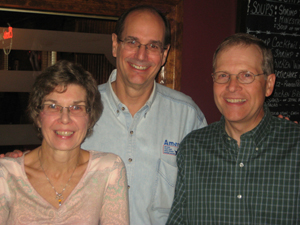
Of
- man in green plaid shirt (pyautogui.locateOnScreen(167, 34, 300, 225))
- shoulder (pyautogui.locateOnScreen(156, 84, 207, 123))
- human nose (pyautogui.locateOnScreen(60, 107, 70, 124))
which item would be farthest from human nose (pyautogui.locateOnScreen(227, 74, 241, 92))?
human nose (pyautogui.locateOnScreen(60, 107, 70, 124))

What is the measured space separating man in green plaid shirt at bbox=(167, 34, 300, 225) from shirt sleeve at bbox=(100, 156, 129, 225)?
0.35 metres

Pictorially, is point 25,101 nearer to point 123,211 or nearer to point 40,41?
point 40,41

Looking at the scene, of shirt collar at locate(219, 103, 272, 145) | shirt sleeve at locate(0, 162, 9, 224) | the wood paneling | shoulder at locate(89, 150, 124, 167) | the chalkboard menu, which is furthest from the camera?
the chalkboard menu

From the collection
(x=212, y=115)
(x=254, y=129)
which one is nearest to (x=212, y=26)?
(x=212, y=115)

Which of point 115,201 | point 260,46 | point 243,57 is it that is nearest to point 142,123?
point 115,201

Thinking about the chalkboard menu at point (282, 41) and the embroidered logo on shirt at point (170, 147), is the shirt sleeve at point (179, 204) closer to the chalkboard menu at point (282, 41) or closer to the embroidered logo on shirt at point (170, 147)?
the embroidered logo on shirt at point (170, 147)

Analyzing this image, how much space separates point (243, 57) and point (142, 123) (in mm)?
833

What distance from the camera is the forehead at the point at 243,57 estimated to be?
1779 millimetres

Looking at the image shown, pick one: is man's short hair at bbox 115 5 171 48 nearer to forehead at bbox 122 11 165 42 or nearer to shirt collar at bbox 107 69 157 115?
forehead at bbox 122 11 165 42

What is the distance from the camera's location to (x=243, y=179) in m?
1.77

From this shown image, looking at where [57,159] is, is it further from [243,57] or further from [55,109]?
[243,57]

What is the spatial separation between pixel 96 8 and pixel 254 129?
183cm

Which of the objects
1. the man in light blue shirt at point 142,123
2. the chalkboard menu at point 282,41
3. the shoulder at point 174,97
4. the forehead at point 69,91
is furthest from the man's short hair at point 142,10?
the chalkboard menu at point 282,41

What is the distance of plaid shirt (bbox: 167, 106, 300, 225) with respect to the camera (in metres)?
1.69
